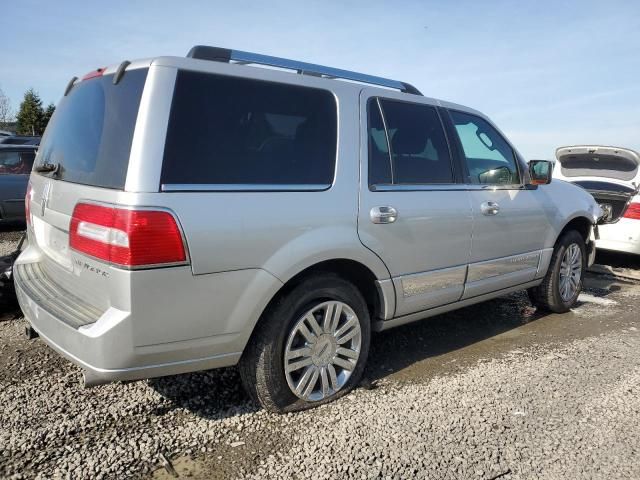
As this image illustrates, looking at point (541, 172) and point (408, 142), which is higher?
point (408, 142)

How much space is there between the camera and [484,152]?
407 cm

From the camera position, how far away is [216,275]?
95.0 inches

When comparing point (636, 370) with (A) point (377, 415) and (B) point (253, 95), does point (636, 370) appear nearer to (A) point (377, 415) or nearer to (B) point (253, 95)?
(A) point (377, 415)

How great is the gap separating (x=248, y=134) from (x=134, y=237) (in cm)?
80

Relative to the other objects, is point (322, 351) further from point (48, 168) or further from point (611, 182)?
point (611, 182)

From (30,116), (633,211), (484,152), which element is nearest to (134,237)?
(484,152)

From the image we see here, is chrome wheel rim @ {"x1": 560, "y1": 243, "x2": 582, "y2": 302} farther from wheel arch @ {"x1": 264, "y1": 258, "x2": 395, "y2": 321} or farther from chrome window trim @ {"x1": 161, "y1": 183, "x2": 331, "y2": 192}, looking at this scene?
chrome window trim @ {"x1": 161, "y1": 183, "x2": 331, "y2": 192}

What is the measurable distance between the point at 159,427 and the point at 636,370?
3.30m

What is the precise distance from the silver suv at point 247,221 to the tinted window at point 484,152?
0.05 m

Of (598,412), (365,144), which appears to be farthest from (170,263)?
(598,412)

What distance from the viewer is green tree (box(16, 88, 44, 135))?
47.3 m

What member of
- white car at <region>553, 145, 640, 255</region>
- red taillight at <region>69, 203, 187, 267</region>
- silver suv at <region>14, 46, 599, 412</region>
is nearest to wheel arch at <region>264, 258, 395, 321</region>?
silver suv at <region>14, 46, 599, 412</region>

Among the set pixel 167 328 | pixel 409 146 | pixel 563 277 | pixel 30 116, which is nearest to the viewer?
pixel 167 328

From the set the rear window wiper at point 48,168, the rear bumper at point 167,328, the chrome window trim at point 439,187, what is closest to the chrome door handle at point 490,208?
the chrome window trim at point 439,187
